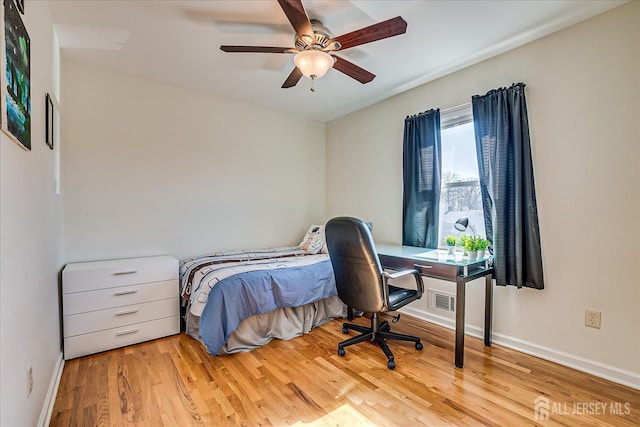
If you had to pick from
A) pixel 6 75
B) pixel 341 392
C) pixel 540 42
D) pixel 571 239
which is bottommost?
pixel 341 392

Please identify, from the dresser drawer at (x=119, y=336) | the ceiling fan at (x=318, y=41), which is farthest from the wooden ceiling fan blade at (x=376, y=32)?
the dresser drawer at (x=119, y=336)

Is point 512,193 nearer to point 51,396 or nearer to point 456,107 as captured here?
point 456,107

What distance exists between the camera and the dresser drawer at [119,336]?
2.23 metres

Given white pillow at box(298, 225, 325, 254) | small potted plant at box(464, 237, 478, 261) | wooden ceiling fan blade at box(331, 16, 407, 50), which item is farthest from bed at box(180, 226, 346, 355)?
wooden ceiling fan blade at box(331, 16, 407, 50)

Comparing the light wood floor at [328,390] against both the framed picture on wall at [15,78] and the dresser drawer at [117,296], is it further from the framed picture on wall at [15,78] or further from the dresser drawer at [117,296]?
the framed picture on wall at [15,78]

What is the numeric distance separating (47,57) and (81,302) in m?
1.73

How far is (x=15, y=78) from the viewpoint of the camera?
1.16m

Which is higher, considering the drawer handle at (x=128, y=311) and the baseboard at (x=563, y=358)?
the drawer handle at (x=128, y=311)

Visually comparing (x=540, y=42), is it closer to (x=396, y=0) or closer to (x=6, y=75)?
(x=396, y=0)

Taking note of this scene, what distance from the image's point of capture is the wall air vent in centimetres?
279

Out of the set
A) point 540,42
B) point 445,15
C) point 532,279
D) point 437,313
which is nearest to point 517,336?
point 532,279

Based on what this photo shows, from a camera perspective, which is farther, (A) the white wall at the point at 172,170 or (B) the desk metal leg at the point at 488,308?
(A) the white wall at the point at 172,170

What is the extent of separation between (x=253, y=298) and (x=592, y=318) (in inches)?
96.2

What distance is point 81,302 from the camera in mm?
2258
